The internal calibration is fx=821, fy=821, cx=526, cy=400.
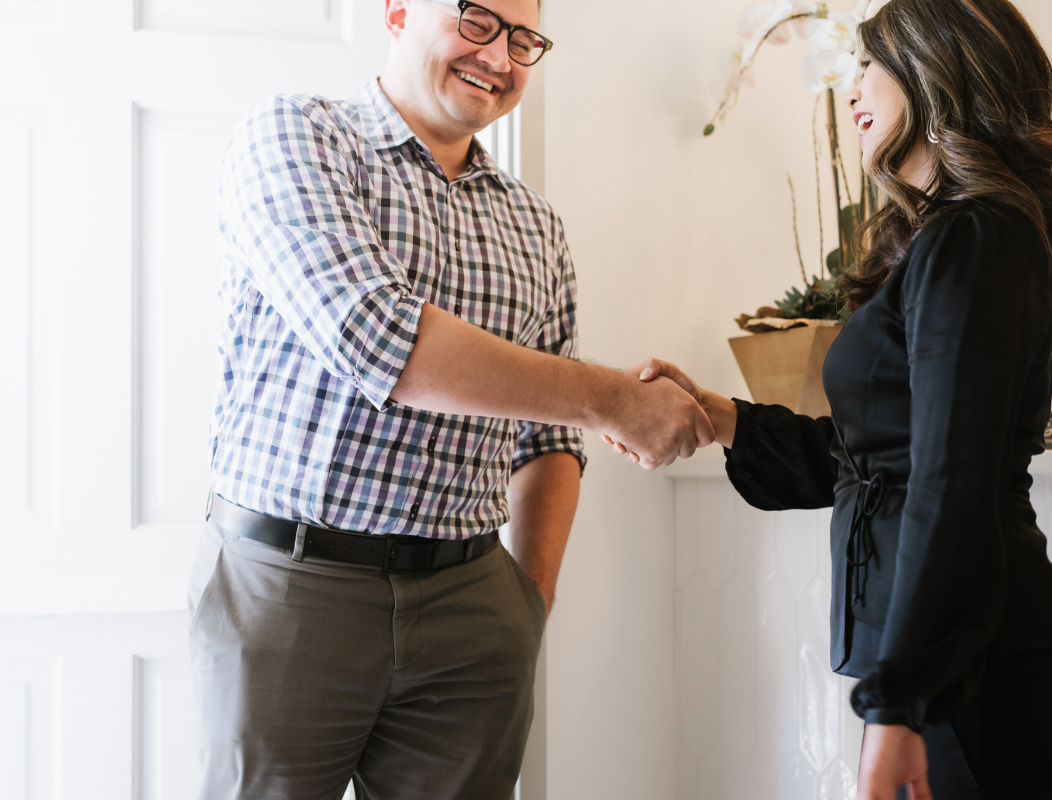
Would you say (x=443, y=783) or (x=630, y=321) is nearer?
(x=443, y=783)

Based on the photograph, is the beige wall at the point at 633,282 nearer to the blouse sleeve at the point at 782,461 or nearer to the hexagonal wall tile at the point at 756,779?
the hexagonal wall tile at the point at 756,779

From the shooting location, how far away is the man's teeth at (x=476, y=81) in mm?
1134

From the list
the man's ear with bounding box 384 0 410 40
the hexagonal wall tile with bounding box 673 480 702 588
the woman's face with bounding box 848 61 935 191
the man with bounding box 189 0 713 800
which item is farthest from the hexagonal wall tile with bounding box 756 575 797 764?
the man's ear with bounding box 384 0 410 40

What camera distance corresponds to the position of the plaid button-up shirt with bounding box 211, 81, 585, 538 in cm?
91

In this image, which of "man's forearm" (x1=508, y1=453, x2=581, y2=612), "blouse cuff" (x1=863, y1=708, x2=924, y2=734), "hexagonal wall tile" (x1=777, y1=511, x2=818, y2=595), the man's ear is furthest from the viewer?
"hexagonal wall tile" (x1=777, y1=511, x2=818, y2=595)

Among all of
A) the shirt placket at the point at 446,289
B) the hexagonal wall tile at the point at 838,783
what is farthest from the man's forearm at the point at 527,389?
the hexagonal wall tile at the point at 838,783

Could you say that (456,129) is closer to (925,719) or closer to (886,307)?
(886,307)

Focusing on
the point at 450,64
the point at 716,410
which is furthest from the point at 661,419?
the point at 450,64

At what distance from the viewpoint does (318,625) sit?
0.98 metres

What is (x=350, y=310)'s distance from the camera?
88 centimetres

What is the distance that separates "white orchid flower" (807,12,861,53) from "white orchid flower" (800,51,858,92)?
0.5 inches

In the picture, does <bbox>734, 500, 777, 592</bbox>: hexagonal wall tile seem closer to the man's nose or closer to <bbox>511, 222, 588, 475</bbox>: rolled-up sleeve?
<bbox>511, 222, 588, 475</bbox>: rolled-up sleeve

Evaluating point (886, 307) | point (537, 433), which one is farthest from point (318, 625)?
point (886, 307)

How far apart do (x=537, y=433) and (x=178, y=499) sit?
0.61 meters
